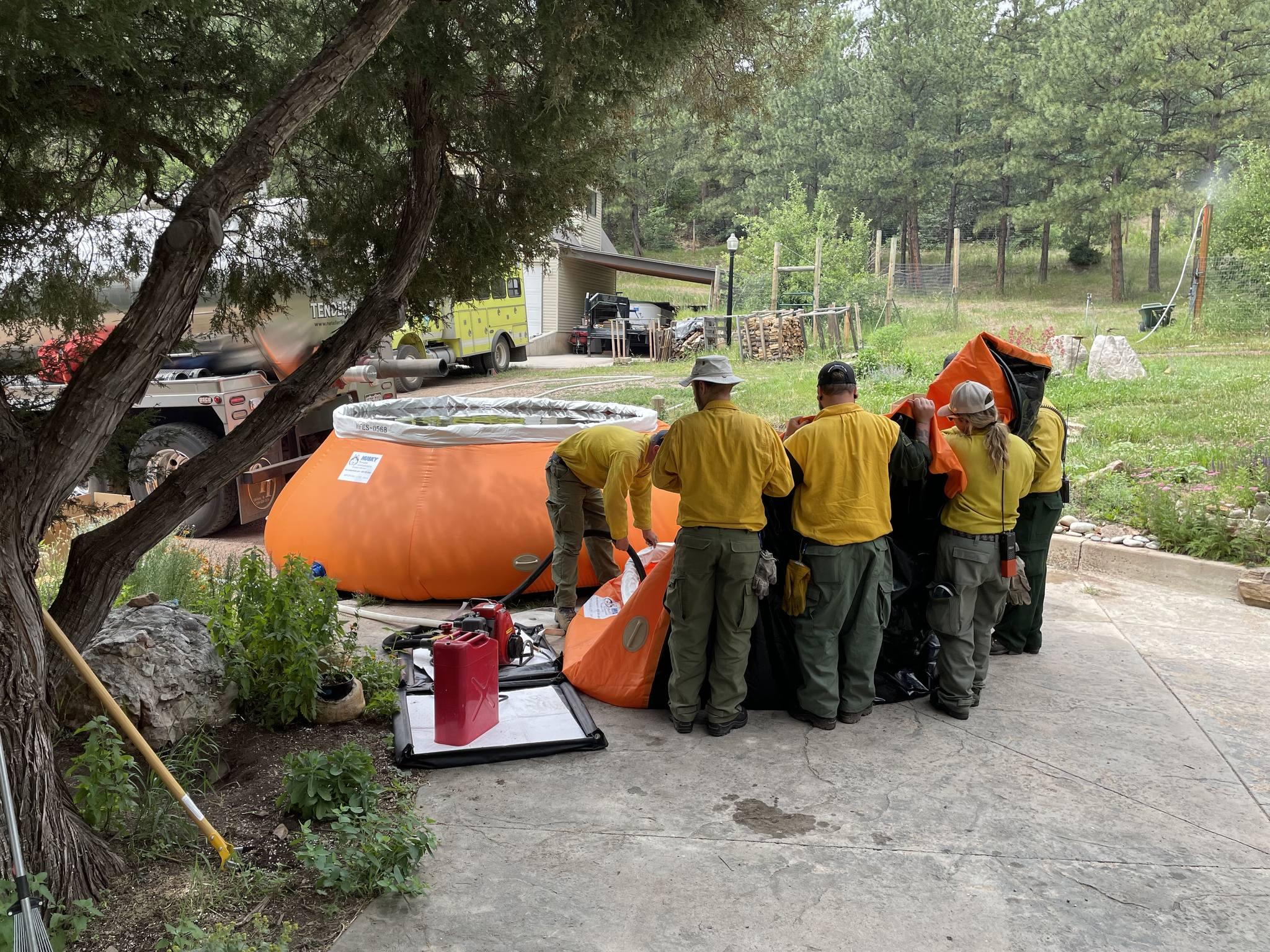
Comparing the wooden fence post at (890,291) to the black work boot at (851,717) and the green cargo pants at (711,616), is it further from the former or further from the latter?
the green cargo pants at (711,616)

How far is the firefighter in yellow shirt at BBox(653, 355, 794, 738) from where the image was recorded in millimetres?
4957

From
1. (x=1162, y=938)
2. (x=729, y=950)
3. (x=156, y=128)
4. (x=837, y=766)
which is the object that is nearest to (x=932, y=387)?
(x=837, y=766)

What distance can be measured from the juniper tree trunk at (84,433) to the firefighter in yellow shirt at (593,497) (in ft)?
9.81

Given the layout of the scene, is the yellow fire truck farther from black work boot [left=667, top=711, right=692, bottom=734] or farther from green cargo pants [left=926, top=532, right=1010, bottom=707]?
green cargo pants [left=926, top=532, right=1010, bottom=707]

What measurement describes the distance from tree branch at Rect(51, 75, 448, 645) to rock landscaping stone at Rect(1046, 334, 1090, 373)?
1388 centimetres

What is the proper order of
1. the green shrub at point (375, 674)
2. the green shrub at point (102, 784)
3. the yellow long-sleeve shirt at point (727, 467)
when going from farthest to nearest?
the green shrub at point (375, 674) < the yellow long-sleeve shirt at point (727, 467) < the green shrub at point (102, 784)

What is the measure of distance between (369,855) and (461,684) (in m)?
1.20

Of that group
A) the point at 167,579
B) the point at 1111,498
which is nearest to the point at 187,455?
the point at 167,579

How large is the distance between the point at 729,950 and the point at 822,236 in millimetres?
29210

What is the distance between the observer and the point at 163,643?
465 centimetres

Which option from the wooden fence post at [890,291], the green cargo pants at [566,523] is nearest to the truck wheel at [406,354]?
the green cargo pants at [566,523]

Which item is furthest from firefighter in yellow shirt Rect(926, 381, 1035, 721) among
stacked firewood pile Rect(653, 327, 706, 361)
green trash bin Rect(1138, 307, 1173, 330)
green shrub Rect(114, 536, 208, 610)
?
stacked firewood pile Rect(653, 327, 706, 361)

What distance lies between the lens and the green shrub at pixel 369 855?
3531 mm

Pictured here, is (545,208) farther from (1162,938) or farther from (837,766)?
(1162,938)
